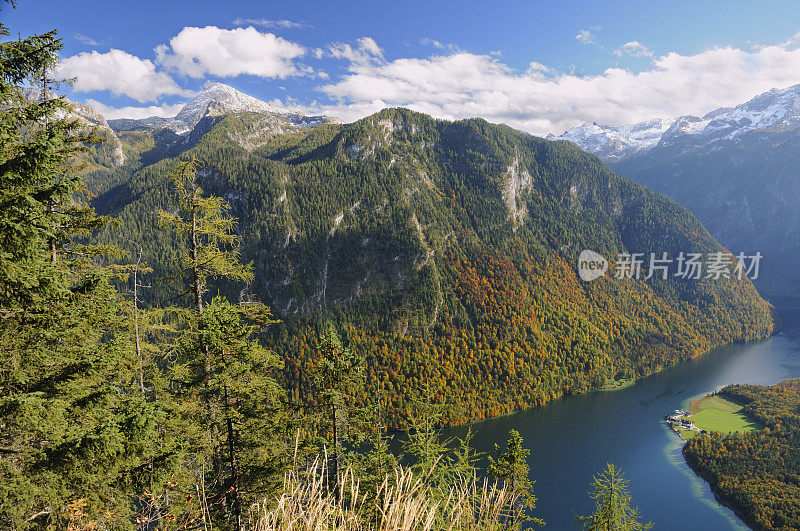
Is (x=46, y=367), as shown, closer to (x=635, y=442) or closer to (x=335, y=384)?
(x=335, y=384)

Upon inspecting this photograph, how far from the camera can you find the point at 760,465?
80188 millimetres

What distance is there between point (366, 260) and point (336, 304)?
29019 millimetres

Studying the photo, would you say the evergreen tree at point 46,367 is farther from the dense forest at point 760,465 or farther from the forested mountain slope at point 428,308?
the forested mountain slope at point 428,308

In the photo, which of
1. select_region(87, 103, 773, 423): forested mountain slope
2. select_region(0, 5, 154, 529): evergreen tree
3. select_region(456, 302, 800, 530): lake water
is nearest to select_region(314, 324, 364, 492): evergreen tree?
select_region(0, 5, 154, 529): evergreen tree

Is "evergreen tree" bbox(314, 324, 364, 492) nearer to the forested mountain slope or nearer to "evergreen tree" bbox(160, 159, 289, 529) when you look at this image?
"evergreen tree" bbox(160, 159, 289, 529)

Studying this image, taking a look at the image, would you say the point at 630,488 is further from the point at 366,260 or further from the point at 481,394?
the point at 366,260

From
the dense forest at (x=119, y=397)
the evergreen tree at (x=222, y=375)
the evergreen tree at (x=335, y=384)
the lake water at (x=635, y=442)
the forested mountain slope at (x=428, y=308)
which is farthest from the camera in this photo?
the forested mountain slope at (x=428, y=308)

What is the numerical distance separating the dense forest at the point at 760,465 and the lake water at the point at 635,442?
10.1 feet

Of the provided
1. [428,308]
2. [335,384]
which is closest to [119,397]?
[335,384]

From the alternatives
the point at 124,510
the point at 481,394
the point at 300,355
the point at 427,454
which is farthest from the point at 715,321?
the point at 124,510

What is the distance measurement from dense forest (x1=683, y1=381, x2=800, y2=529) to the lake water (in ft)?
10.1

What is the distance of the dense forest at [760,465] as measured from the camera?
68.7m

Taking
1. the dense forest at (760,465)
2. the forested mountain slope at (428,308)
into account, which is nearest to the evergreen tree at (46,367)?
the dense forest at (760,465)

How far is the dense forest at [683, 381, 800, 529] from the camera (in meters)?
68.7
